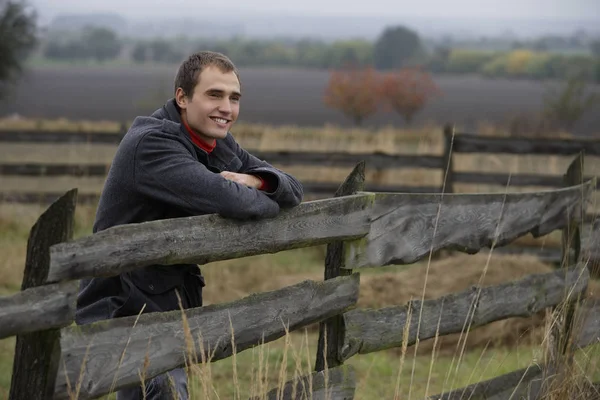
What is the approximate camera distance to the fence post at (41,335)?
2646mm

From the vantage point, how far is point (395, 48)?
127 metres

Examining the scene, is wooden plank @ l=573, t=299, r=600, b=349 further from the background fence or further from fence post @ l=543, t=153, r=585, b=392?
the background fence

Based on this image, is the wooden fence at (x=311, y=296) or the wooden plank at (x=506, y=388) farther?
the wooden plank at (x=506, y=388)

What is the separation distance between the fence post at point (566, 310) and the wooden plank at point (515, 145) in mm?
5859

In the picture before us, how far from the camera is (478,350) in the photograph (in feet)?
24.2

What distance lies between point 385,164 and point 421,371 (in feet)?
16.9

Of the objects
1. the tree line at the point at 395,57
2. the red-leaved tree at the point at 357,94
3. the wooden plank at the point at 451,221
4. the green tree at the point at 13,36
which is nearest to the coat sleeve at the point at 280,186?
the wooden plank at the point at 451,221

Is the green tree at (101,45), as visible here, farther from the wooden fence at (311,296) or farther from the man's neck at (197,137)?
the man's neck at (197,137)

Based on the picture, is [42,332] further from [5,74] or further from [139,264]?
[5,74]

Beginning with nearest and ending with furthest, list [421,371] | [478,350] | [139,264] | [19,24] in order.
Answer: [139,264] → [421,371] → [478,350] → [19,24]

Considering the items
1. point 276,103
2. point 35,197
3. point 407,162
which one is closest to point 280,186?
point 407,162

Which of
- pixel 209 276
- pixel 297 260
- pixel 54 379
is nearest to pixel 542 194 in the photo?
pixel 54 379

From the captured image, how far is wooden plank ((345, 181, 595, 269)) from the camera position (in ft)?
12.8

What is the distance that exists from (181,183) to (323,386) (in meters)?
1.07
